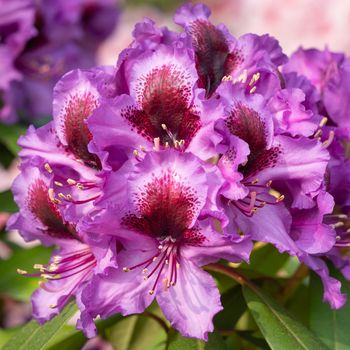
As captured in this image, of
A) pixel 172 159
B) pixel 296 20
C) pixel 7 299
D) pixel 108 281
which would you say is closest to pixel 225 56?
pixel 172 159

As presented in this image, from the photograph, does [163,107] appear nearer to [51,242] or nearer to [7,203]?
[51,242]

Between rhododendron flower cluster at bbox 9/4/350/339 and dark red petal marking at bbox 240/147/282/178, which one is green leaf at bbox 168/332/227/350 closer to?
rhododendron flower cluster at bbox 9/4/350/339

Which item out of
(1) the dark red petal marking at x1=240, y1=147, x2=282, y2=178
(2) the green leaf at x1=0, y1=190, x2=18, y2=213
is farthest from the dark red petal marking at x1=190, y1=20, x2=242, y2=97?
(2) the green leaf at x1=0, y1=190, x2=18, y2=213

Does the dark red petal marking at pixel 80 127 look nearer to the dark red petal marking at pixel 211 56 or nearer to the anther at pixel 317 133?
the dark red petal marking at pixel 211 56

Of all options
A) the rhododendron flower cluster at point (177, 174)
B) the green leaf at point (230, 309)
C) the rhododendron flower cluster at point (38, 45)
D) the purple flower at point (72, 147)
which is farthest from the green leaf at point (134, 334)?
the rhododendron flower cluster at point (38, 45)

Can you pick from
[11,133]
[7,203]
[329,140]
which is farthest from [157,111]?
[11,133]

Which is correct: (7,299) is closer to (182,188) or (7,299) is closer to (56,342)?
(56,342)
